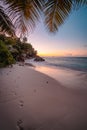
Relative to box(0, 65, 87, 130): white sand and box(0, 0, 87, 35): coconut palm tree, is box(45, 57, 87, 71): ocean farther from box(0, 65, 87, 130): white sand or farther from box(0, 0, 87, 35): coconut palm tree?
box(0, 0, 87, 35): coconut palm tree

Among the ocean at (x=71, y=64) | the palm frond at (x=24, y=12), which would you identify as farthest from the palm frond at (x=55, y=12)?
the ocean at (x=71, y=64)

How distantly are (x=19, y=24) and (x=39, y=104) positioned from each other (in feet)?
8.83

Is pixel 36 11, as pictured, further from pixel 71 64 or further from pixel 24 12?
pixel 71 64

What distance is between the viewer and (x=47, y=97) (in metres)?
5.13

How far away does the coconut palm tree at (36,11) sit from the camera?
7.79 feet

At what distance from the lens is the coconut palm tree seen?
238cm

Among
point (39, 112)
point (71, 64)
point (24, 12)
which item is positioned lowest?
point (71, 64)

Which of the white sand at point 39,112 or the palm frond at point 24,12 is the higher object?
the palm frond at point 24,12

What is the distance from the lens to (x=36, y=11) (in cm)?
244

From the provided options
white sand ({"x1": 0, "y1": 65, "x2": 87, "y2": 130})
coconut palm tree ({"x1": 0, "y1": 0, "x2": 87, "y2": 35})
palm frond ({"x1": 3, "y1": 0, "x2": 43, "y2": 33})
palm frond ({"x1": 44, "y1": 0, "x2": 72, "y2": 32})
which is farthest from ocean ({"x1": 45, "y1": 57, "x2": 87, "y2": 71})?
palm frond ({"x1": 3, "y1": 0, "x2": 43, "y2": 33})

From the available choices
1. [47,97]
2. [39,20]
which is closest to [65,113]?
[47,97]

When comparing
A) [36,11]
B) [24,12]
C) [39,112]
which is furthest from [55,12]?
[39,112]

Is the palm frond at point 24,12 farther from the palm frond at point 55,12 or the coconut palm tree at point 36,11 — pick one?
the palm frond at point 55,12

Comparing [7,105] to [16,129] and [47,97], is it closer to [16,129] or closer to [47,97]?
[16,129]
